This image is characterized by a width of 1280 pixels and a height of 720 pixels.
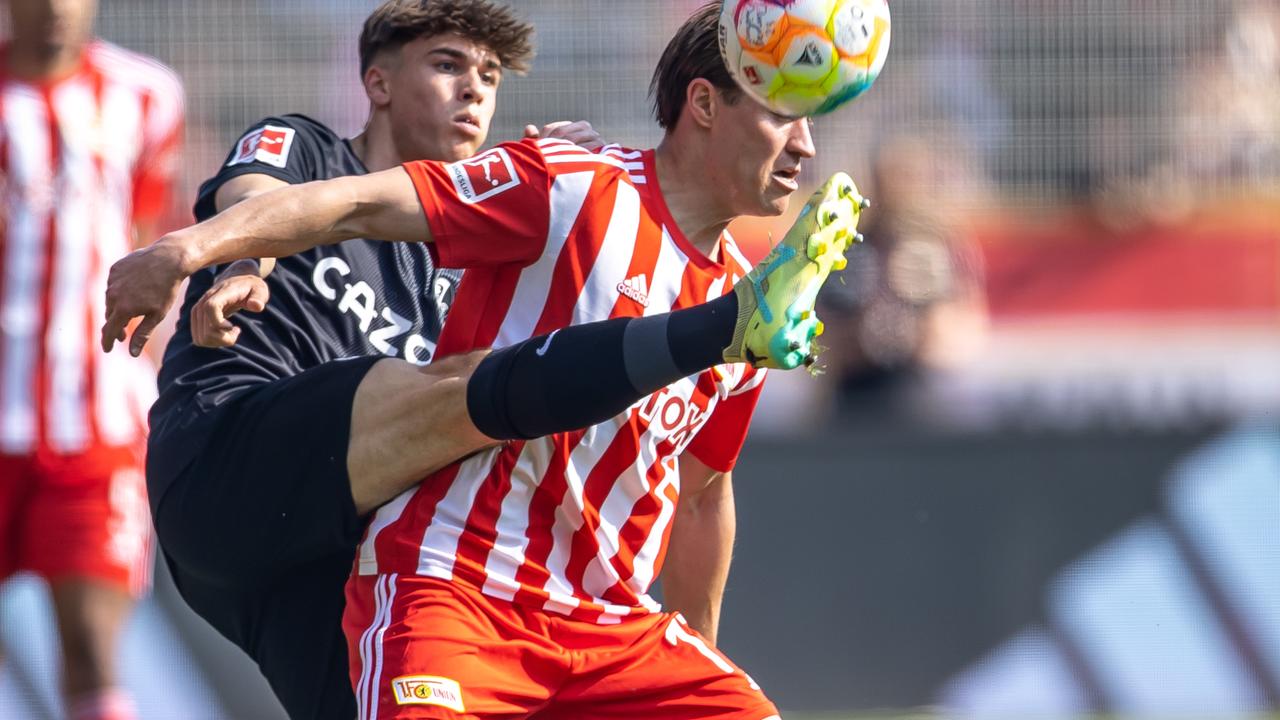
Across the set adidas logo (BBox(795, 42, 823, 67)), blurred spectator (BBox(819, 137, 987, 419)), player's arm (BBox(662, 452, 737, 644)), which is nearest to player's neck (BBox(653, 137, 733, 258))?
adidas logo (BBox(795, 42, 823, 67))

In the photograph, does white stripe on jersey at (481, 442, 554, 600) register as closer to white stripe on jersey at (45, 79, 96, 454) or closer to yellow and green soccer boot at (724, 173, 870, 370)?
yellow and green soccer boot at (724, 173, 870, 370)

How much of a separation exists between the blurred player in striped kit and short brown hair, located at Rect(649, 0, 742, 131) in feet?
7.66

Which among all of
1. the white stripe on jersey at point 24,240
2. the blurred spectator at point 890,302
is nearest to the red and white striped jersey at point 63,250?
the white stripe on jersey at point 24,240

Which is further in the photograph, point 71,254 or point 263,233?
point 71,254

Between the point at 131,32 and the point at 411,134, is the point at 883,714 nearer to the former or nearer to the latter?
the point at 411,134

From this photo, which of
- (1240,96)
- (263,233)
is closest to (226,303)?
(263,233)

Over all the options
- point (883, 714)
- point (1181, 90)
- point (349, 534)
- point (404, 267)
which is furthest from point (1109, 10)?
point (349, 534)

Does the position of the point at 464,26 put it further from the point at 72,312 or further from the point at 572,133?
the point at 72,312

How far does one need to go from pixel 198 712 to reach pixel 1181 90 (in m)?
7.39

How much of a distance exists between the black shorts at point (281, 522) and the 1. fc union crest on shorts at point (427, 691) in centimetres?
51

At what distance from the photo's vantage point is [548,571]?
3.53m

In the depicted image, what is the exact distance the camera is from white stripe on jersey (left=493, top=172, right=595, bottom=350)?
3.48 metres

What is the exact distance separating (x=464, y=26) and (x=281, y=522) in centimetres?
145

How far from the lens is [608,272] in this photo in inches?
138
